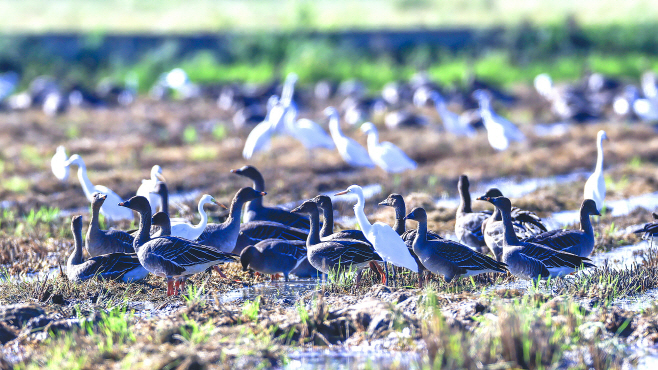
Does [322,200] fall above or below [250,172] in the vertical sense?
below

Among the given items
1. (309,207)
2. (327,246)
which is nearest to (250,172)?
(309,207)

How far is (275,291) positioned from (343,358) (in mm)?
2191

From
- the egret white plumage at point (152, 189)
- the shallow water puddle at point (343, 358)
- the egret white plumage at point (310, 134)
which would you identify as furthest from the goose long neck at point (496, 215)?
the egret white plumage at point (310, 134)

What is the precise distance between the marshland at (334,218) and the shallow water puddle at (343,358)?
0.02 m

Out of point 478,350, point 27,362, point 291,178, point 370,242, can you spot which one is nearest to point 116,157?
point 291,178

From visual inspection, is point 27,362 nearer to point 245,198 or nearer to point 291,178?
point 245,198

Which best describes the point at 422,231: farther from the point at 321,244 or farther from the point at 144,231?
the point at 144,231

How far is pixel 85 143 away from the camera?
18734mm

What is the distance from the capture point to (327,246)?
25.3 feet

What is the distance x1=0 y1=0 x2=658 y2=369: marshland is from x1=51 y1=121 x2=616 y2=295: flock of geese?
0.09 ft

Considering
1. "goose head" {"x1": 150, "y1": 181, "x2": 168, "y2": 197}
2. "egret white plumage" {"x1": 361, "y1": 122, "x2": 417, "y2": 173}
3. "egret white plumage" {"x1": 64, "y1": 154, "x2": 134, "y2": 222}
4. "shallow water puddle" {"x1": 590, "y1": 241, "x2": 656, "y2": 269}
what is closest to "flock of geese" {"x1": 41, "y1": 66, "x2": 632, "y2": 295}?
"goose head" {"x1": 150, "y1": 181, "x2": 168, "y2": 197}

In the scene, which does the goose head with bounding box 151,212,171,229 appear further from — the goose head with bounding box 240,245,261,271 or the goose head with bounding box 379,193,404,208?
the goose head with bounding box 379,193,404,208

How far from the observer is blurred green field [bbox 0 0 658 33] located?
4566 cm

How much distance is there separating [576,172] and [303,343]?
1142 cm
